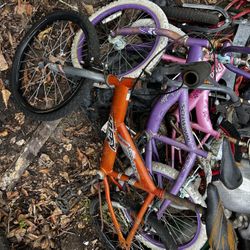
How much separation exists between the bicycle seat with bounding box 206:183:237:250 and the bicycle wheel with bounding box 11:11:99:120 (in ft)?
5.01

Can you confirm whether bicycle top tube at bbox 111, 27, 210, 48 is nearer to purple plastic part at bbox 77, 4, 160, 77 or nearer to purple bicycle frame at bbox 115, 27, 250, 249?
purple bicycle frame at bbox 115, 27, 250, 249

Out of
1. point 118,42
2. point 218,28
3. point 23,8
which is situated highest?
point 23,8

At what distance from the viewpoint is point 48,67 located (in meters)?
3.96

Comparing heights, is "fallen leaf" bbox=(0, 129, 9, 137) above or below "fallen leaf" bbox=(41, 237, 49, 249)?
above

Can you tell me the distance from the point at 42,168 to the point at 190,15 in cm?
217

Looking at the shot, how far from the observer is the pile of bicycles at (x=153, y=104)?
3660 millimetres

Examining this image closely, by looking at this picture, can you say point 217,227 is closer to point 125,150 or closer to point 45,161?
point 125,150

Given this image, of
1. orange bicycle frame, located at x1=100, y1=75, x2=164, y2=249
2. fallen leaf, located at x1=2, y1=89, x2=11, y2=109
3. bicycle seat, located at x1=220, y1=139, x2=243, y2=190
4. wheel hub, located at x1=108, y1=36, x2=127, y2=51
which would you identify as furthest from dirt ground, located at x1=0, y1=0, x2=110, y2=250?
bicycle seat, located at x1=220, y1=139, x2=243, y2=190

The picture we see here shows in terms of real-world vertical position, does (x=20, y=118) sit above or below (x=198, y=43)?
below

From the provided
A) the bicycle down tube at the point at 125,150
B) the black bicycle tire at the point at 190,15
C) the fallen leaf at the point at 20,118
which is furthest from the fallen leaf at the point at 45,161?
the black bicycle tire at the point at 190,15

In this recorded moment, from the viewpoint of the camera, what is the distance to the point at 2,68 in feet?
14.0

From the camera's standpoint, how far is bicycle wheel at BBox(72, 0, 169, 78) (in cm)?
407

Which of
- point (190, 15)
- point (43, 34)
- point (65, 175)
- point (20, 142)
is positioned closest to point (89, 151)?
point (65, 175)

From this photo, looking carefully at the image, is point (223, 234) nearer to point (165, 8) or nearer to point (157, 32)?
point (157, 32)
